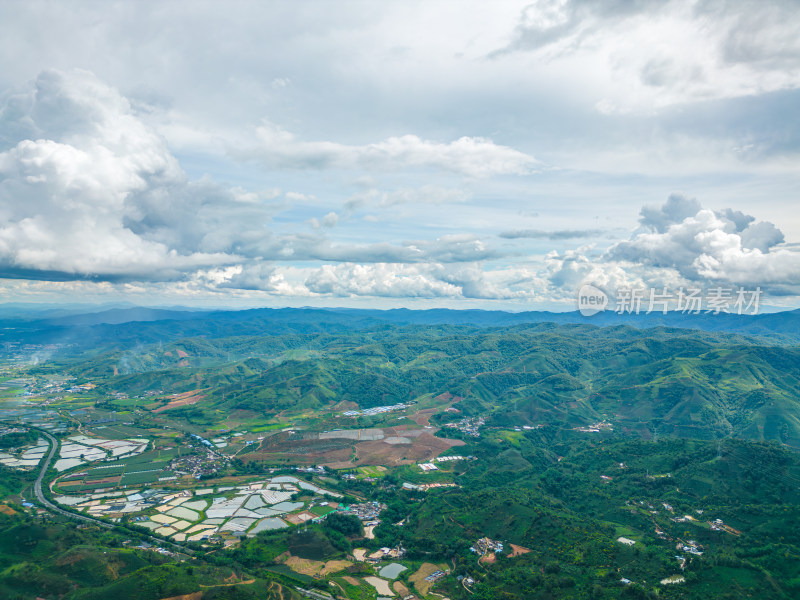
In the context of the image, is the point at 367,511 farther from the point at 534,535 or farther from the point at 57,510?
the point at 57,510

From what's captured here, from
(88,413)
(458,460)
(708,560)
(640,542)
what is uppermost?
(708,560)

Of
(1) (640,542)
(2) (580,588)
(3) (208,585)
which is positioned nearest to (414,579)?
(2) (580,588)

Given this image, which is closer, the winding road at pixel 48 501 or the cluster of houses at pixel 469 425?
the winding road at pixel 48 501

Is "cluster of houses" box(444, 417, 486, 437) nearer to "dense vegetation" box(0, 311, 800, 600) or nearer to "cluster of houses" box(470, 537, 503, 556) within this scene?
"dense vegetation" box(0, 311, 800, 600)

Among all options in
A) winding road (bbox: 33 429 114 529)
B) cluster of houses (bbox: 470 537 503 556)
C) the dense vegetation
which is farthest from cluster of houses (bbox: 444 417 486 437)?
winding road (bbox: 33 429 114 529)

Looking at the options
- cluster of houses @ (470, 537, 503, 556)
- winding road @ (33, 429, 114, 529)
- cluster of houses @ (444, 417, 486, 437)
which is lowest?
winding road @ (33, 429, 114, 529)

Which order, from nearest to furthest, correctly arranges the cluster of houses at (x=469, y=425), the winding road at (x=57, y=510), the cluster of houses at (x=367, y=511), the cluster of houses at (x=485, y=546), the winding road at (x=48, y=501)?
1. the cluster of houses at (x=485, y=546)
2. the winding road at (x=57, y=510)
3. the winding road at (x=48, y=501)
4. the cluster of houses at (x=367, y=511)
5. the cluster of houses at (x=469, y=425)

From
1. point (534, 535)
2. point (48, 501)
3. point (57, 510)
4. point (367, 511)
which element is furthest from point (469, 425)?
point (48, 501)

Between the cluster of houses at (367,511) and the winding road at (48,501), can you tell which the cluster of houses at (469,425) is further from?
the winding road at (48,501)

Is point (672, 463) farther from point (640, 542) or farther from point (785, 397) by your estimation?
point (785, 397)

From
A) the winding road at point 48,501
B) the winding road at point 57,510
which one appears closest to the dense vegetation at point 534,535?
the winding road at point 57,510

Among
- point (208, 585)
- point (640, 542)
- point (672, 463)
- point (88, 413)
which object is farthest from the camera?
point (88, 413)
